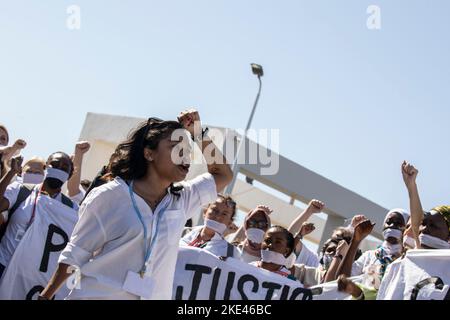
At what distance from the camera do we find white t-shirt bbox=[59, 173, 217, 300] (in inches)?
163

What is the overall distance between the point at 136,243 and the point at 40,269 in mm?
2271

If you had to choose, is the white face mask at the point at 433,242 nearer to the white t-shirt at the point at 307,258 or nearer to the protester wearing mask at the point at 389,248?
the protester wearing mask at the point at 389,248

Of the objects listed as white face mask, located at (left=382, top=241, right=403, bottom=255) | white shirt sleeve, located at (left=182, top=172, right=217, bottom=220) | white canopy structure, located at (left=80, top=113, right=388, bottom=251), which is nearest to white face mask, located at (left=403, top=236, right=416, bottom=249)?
white face mask, located at (left=382, top=241, right=403, bottom=255)

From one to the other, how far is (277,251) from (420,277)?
1.60 metres

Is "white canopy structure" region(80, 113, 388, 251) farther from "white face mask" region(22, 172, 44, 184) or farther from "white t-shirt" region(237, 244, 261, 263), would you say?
"white t-shirt" region(237, 244, 261, 263)

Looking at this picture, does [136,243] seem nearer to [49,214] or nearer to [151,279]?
[151,279]

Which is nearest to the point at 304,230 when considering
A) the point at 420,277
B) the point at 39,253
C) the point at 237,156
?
the point at 39,253

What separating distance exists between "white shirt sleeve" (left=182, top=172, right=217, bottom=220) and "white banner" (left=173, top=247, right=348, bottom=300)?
1401 mm

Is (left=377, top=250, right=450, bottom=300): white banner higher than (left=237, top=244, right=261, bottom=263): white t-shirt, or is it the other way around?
(left=377, top=250, right=450, bottom=300): white banner

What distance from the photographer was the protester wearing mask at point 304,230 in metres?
8.20

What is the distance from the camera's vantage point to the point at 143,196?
14.4ft

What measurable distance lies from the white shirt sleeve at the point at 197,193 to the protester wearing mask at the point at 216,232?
210 centimetres
